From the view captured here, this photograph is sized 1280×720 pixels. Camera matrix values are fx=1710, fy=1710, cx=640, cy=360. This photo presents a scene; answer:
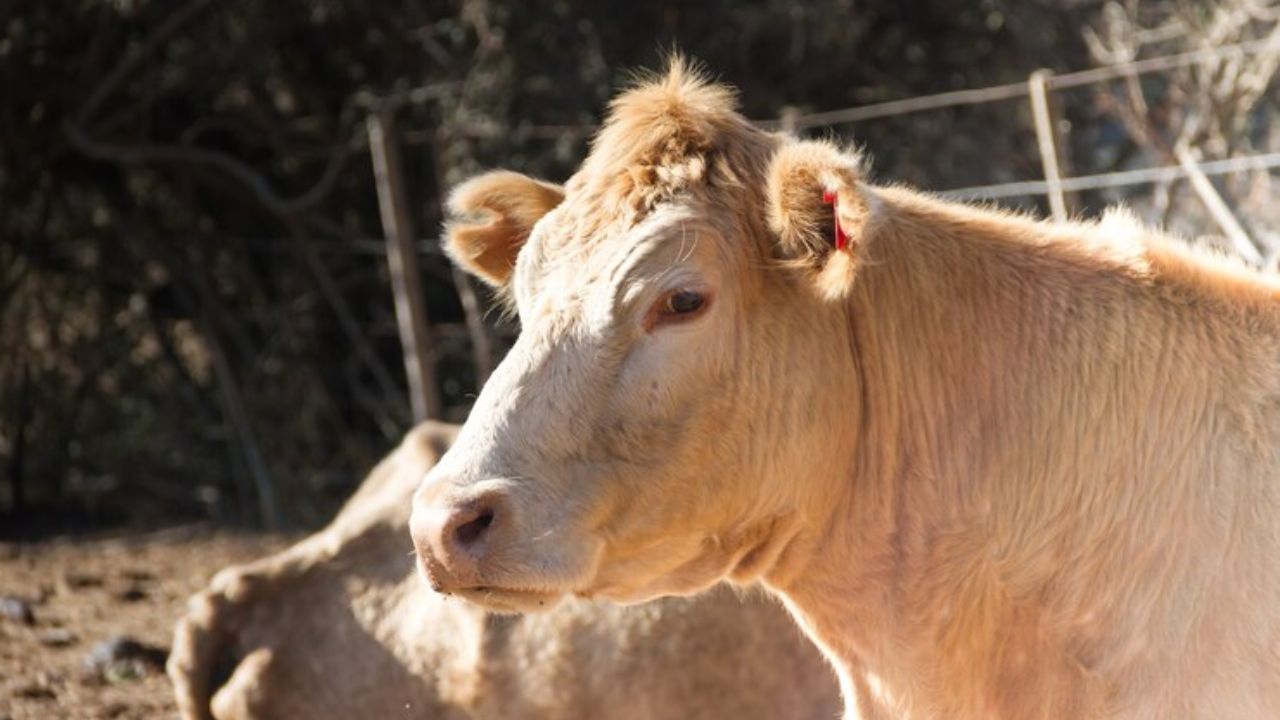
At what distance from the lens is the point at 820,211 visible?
312cm

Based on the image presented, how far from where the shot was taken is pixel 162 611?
7.61m

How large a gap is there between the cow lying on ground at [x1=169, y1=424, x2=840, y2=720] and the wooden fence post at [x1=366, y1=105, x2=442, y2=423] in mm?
3732

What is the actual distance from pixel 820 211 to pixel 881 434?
45 centimetres

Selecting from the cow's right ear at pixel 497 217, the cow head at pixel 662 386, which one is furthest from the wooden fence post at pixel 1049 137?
the cow head at pixel 662 386

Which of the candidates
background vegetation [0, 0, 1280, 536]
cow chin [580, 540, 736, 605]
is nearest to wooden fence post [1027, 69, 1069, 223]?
background vegetation [0, 0, 1280, 536]

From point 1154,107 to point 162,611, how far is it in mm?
6753

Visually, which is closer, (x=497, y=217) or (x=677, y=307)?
(x=677, y=307)

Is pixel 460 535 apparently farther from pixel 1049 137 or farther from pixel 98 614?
pixel 98 614

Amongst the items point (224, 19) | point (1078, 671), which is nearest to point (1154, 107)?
point (224, 19)

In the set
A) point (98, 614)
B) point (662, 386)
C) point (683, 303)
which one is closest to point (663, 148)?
point (683, 303)

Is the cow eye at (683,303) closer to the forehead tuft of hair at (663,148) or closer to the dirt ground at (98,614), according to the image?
the forehead tuft of hair at (663,148)

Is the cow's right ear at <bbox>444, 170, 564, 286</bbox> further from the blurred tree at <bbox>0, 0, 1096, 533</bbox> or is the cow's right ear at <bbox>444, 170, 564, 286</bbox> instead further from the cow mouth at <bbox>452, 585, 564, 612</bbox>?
the blurred tree at <bbox>0, 0, 1096, 533</bbox>

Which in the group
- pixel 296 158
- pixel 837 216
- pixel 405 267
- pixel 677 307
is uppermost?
pixel 296 158

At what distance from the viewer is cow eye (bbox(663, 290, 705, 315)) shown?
3.13 meters
